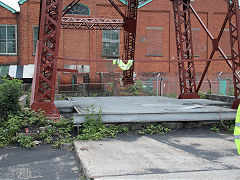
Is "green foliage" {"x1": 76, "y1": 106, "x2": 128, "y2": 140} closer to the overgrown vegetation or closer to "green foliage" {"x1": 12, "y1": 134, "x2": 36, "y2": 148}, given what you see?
"green foliage" {"x1": 12, "y1": 134, "x2": 36, "y2": 148}

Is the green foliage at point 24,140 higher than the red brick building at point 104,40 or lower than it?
lower

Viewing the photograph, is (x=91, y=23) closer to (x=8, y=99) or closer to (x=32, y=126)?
(x=8, y=99)

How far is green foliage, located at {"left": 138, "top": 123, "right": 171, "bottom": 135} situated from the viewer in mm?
6936

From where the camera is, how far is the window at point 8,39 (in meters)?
23.8

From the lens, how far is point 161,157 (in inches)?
183

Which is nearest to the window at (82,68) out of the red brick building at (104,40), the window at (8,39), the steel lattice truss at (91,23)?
the red brick building at (104,40)

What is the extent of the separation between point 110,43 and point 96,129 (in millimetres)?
19473

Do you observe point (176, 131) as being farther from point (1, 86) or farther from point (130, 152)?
point (1, 86)

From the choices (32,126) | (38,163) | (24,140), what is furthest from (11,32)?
(38,163)

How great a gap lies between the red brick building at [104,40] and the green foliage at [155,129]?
1634cm

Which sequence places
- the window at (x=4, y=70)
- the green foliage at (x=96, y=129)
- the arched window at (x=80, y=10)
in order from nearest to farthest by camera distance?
the green foliage at (x=96, y=129), the window at (x=4, y=70), the arched window at (x=80, y=10)

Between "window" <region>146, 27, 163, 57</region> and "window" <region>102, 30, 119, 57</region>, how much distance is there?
3.17 meters

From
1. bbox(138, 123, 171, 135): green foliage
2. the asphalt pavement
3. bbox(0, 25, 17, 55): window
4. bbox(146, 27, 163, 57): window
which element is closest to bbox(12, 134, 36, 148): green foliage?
the asphalt pavement

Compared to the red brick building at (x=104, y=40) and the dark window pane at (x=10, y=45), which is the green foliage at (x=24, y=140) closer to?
the red brick building at (x=104, y=40)
